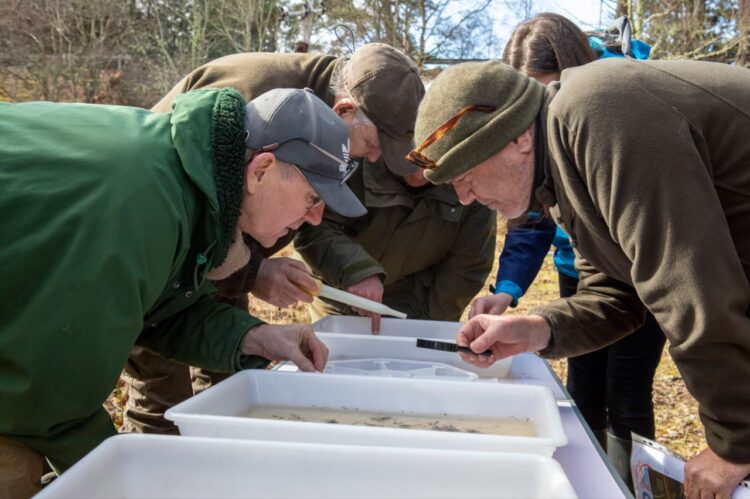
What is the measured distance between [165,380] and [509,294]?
1.32 m

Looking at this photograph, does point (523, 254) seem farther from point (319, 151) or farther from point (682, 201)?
point (682, 201)

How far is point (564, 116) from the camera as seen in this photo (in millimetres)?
1277

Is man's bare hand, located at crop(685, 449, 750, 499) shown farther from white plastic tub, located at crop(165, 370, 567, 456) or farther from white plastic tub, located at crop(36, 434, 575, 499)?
white plastic tub, located at crop(36, 434, 575, 499)

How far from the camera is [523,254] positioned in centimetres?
251

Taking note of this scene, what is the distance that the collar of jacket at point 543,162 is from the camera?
1.52m

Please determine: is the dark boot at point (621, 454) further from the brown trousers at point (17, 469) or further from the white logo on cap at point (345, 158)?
the brown trousers at point (17, 469)

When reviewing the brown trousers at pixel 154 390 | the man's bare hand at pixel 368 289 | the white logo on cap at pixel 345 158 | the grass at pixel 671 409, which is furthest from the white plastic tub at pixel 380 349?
the grass at pixel 671 409

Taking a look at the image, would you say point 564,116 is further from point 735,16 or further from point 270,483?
point 735,16

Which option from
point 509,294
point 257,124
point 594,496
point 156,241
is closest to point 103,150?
point 156,241

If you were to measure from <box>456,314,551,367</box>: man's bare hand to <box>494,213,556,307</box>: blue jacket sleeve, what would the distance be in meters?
0.55

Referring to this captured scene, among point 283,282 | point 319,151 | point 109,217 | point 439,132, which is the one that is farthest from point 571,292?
point 109,217

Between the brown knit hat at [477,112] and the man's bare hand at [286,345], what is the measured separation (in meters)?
0.57

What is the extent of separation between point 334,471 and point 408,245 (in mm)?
1732

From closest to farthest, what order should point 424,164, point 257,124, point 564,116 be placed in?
Result: point 564,116, point 257,124, point 424,164
